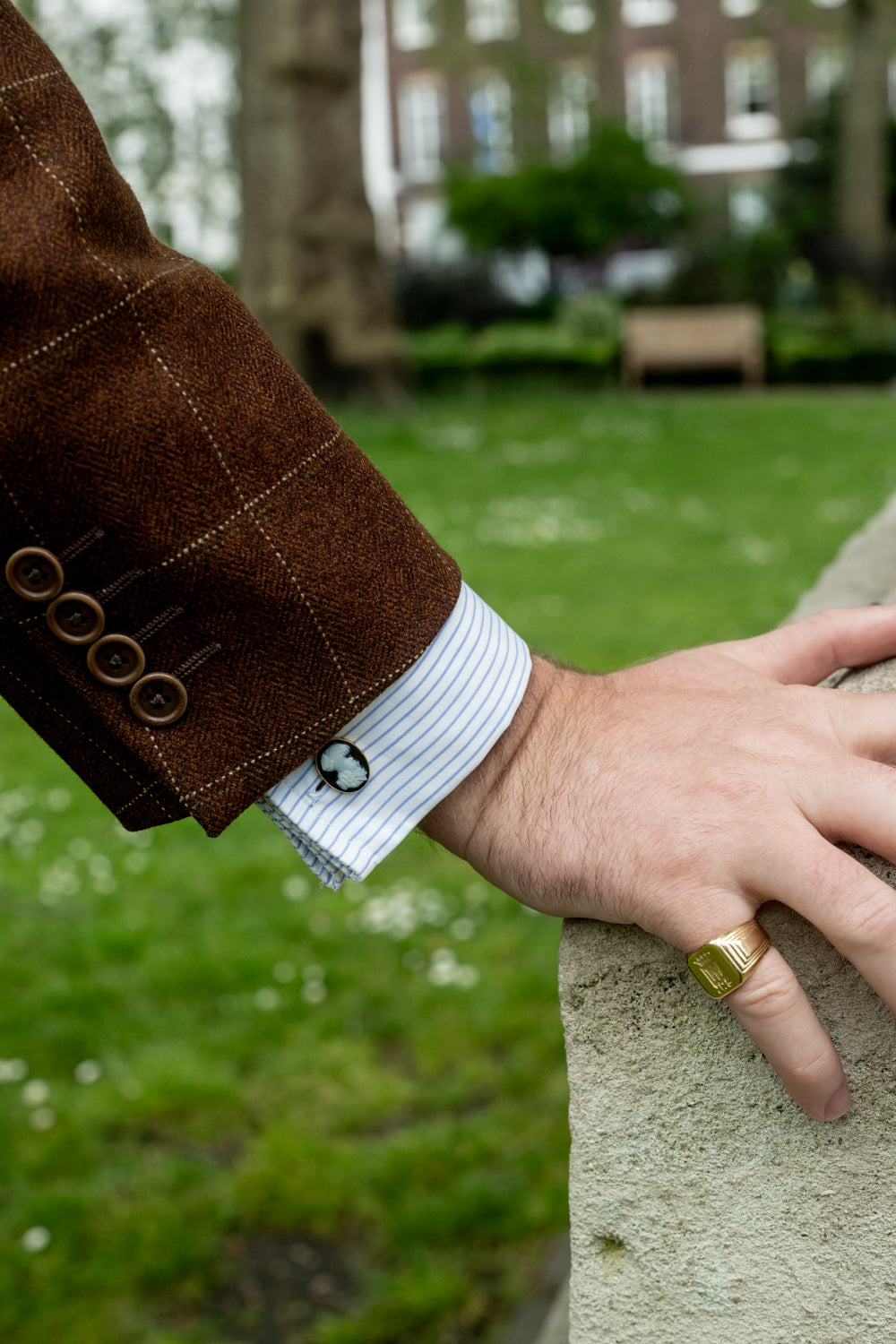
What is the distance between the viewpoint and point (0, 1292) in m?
2.38

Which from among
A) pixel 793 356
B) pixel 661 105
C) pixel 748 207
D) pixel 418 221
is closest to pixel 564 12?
pixel 793 356

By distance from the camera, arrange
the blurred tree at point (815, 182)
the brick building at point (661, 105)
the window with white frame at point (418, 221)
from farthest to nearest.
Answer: the window with white frame at point (418, 221) → the brick building at point (661, 105) → the blurred tree at point (815, 182)

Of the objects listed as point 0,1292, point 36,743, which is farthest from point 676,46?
point 0,1292

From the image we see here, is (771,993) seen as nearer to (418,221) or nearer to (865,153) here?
(865,153)

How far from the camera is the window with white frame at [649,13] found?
41.5 meters

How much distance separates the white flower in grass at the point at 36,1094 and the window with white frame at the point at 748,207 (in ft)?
101

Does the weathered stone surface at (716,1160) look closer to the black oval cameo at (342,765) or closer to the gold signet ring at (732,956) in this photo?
the gold signet ring at (732,956)

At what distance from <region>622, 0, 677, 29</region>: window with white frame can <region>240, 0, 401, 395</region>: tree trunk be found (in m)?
32.4

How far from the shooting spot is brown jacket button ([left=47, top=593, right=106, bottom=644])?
1072 millimetres

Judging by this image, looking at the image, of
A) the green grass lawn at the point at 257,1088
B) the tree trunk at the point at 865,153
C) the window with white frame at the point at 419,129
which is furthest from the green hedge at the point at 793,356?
the window with white frame at the point at 419,129

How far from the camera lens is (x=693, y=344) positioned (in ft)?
64.3

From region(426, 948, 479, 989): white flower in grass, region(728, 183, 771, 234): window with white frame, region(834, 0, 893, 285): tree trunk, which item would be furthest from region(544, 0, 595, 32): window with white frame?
region(728, 183, 771, 234): window with white frame

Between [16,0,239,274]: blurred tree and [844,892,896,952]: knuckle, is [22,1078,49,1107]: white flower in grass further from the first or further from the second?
[16,0,239,274]: blurred tree

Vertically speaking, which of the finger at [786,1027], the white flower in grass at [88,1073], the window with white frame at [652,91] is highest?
the finger at [786,1027]
